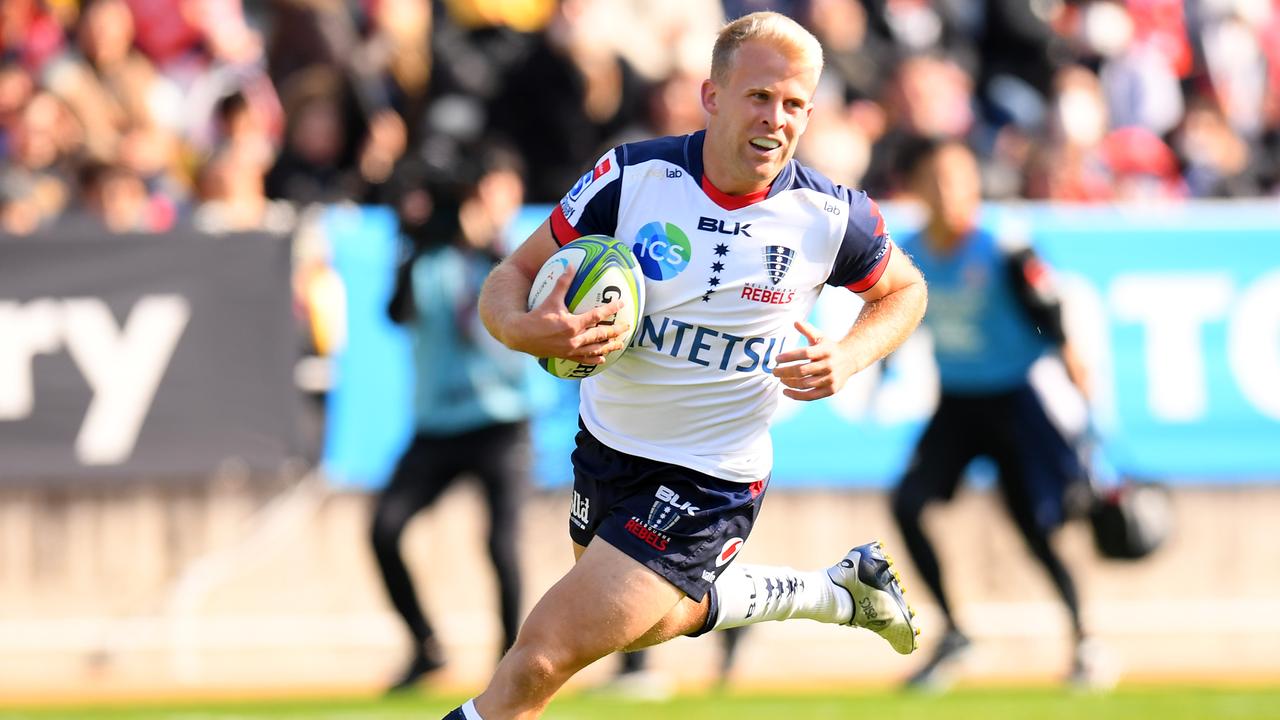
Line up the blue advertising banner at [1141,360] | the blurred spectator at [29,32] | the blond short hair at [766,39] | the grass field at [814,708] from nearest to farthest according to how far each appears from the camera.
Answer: the blond short hair at [766,39], the grass field at [814,708], the blue advertising banner at [1141,360], the blurred spectator at [29,32]

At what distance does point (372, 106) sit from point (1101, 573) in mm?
5789

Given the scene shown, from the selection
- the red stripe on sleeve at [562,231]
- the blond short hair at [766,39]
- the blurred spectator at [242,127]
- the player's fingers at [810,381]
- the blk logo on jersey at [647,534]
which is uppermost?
the blond short hair at [766,39]

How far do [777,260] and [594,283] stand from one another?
2.21ft

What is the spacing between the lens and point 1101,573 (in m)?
12.1

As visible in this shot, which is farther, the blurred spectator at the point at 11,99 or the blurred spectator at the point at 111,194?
the blurred spectator at the point at 11,99

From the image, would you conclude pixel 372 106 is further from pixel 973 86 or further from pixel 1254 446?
pixel 1254 446

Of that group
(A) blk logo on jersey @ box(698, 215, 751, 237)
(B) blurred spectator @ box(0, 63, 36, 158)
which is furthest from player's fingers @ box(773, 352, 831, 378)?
(B) blurred spectator @ box(0, 63, 36, 158)

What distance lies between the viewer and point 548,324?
5.38 metres

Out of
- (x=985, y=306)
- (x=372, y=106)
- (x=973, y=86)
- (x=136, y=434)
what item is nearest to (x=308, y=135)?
(x=372, y=106)

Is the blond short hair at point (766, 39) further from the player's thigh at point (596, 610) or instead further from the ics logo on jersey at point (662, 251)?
the player's thigh at point (596, 610)

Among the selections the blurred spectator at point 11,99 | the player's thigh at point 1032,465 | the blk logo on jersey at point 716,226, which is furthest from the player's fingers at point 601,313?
the blurred spectator at point 11,99

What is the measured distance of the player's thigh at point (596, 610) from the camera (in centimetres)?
554

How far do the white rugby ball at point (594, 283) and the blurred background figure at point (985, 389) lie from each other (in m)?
5.23

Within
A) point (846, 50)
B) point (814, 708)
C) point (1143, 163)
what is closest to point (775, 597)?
point (814, 708)
